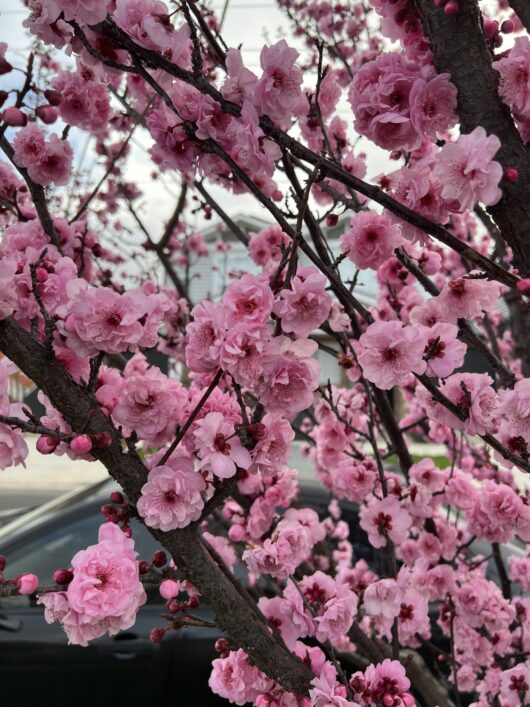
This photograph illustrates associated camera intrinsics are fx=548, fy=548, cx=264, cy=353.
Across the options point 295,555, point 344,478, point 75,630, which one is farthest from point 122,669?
point 75,630

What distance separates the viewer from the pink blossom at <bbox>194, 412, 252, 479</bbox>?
109 cm

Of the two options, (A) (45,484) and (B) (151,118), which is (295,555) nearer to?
(B) (151,118)

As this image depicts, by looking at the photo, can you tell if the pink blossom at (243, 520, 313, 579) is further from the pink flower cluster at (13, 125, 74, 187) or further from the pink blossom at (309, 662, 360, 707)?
the pink flower cluster at (13, 125, 74, 187)

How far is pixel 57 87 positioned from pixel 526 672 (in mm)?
2248

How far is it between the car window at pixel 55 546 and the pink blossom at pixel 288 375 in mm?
2734

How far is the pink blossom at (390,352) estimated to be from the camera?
1150mm

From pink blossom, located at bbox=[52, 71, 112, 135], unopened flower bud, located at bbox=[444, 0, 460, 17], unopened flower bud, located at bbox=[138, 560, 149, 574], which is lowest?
unopened flower bud, located at bbox=[138, 560, 149, 574]

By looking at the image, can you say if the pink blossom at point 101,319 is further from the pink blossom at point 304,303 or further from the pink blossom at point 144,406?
the pink blossom at point 304,303

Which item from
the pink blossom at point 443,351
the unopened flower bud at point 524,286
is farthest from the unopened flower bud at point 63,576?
the unopened flower bud at point 524,286

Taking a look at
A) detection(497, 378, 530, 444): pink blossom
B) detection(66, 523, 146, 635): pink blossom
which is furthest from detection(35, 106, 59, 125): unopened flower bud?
detection(497, 378, 530, 444): pink blossom

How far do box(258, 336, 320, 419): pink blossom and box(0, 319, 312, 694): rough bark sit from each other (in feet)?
1.13

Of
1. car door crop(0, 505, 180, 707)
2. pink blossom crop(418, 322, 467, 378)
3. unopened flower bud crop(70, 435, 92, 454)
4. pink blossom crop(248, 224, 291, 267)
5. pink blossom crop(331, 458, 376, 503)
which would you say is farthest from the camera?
car door crop(0, 505, 180, 707)

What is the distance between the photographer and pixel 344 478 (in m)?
2.45

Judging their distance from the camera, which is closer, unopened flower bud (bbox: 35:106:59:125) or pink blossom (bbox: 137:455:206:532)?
pink blossom (bbox: 137:455:206:532)
